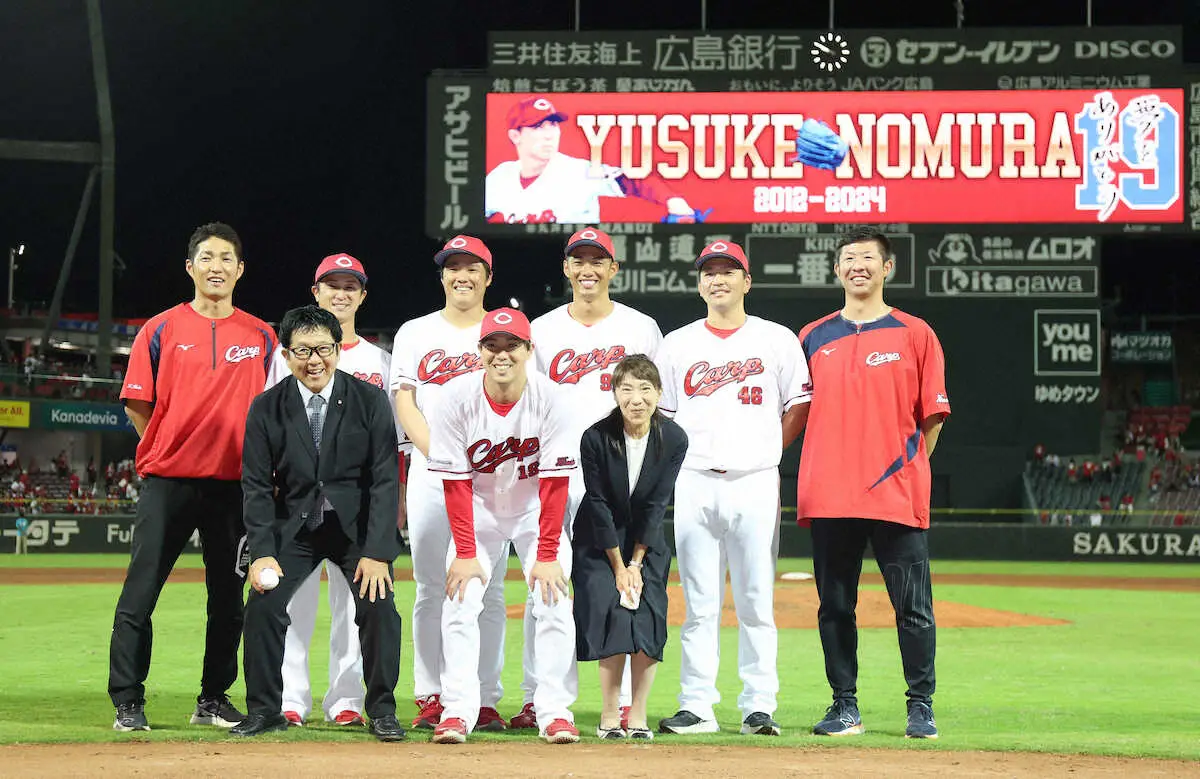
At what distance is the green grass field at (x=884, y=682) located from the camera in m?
5.26

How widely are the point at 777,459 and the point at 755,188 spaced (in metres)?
12.6

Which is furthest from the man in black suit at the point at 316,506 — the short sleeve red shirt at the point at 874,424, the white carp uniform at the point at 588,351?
the short sleeve red shirt at the point at 874,424

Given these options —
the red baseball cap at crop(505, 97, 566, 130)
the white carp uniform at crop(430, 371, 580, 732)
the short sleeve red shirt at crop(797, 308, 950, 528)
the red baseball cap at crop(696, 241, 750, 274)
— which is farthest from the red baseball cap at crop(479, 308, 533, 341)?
the red baseball cap at crop(505, 97, 566, 130)

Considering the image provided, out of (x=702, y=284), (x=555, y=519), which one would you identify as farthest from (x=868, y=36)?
(x=555, y=519)

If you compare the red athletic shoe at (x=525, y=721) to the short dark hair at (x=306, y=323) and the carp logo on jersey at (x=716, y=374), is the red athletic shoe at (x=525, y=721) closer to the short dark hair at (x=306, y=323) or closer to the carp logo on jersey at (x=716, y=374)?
the carp logo on jersey at (x=716, y=374)

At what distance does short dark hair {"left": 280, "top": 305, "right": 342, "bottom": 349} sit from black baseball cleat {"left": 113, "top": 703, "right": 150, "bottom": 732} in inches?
61.3

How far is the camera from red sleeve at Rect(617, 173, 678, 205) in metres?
17.7

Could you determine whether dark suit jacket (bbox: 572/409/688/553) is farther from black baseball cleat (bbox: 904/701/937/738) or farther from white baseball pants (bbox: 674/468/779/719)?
black baseball cleat (bbox: 904/701/937/738)

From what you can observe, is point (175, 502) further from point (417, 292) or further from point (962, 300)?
point (417, 292)

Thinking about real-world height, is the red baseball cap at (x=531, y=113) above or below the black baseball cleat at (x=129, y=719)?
above

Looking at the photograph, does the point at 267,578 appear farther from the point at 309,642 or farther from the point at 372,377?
the point at 372,377

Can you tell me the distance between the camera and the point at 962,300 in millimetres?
18484

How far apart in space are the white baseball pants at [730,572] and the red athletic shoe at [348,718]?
1.32 m

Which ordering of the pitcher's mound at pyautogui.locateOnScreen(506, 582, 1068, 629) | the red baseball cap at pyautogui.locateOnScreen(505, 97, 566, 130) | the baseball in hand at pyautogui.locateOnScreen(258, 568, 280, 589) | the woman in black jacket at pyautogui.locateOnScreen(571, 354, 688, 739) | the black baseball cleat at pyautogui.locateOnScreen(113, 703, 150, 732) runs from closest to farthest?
the baseball in hand at pyautogui.locateOnScreen(258, 568, 280, 589) → the woman in black jacket at pyautogui.locateOnScreen(571, 354, 688, 739) → the black baseball cleat at pyautogui.locateOnScreen(113, 703, 150, 732) → the pitcher's mound at pyautogui.locateOnScreen(506, 582, 1068, 629) → the red baseball cap at pyautogui.locateOnScreen(505, 97, 566, 130)
